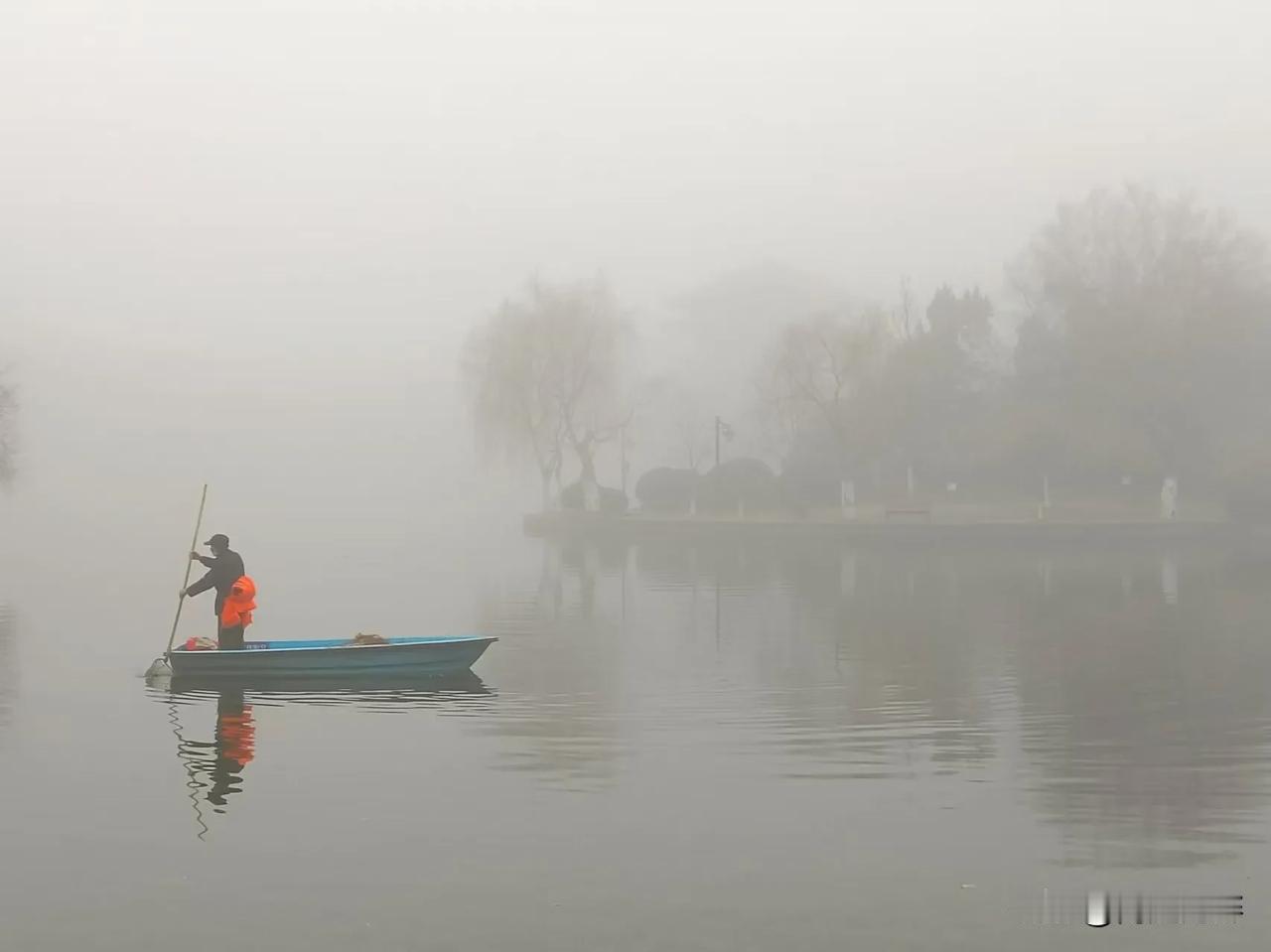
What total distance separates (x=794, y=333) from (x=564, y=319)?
44.6ft

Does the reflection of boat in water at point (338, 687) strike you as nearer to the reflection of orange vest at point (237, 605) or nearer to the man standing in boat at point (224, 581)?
the man standing in boat at point (224, 581)

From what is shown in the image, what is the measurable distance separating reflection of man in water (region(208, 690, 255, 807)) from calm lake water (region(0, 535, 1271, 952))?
1.9 inches

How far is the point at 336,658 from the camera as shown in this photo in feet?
55.6

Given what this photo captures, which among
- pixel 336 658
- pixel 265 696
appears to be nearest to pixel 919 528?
pixel 336 658

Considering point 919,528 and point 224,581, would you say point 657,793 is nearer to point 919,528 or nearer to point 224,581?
point 224,581

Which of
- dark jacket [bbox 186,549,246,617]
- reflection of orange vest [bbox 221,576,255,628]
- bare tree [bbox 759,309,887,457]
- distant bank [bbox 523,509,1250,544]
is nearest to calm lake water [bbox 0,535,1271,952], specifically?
reflection of orange vest [bbox 221,576,255,628]

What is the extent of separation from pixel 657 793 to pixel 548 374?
2610 inches

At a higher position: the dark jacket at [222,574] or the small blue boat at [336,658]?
the dark jacket at [222,574]

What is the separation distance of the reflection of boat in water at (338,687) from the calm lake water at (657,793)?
0.10 meters

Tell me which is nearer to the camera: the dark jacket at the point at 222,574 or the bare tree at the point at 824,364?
the dark jacket at the point at 222,574

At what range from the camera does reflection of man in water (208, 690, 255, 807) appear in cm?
1105

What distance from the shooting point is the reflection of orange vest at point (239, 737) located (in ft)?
41.0

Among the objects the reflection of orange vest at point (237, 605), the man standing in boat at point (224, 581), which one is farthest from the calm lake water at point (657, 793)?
the reflection of orange vest at point (237, 605)

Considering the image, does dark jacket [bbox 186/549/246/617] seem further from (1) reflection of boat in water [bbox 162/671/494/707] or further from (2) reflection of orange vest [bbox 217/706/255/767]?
(2) reflection of orange vest [bbox 217/706/255/767]
